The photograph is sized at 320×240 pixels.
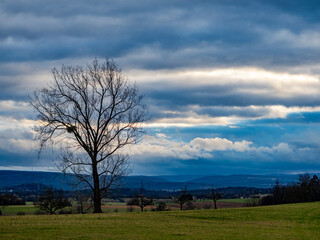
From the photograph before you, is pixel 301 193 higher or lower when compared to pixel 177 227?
lower

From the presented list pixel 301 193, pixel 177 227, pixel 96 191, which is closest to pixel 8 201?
pixel 301 193

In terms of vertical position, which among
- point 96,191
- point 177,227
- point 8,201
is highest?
point 96,191

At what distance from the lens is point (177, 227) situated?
29.9m

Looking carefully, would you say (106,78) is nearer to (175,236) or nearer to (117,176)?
(117,176)

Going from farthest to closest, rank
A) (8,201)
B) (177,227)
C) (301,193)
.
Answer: (8,201)
(301,193)
(177,227)

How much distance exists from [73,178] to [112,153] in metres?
4.58

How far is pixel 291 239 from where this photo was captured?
86.5 ft

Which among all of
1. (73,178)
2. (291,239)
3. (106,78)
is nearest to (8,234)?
(291,239)

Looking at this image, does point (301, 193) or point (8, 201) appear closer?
point (301, 193)

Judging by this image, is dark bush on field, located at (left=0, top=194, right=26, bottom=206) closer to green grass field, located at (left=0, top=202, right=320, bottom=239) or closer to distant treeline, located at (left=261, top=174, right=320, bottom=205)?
distant treeline, located at (left=261, top=174, right=320, bottom=205)

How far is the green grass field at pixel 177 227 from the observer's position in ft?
82.8

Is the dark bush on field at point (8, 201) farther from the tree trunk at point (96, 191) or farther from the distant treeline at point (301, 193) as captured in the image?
the tree trunk at point (96, 191)

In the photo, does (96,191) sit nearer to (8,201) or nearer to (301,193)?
(301,193)

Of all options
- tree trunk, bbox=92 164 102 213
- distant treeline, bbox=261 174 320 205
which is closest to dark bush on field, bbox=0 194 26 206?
distant treeline, bbox=261 174 320 205
